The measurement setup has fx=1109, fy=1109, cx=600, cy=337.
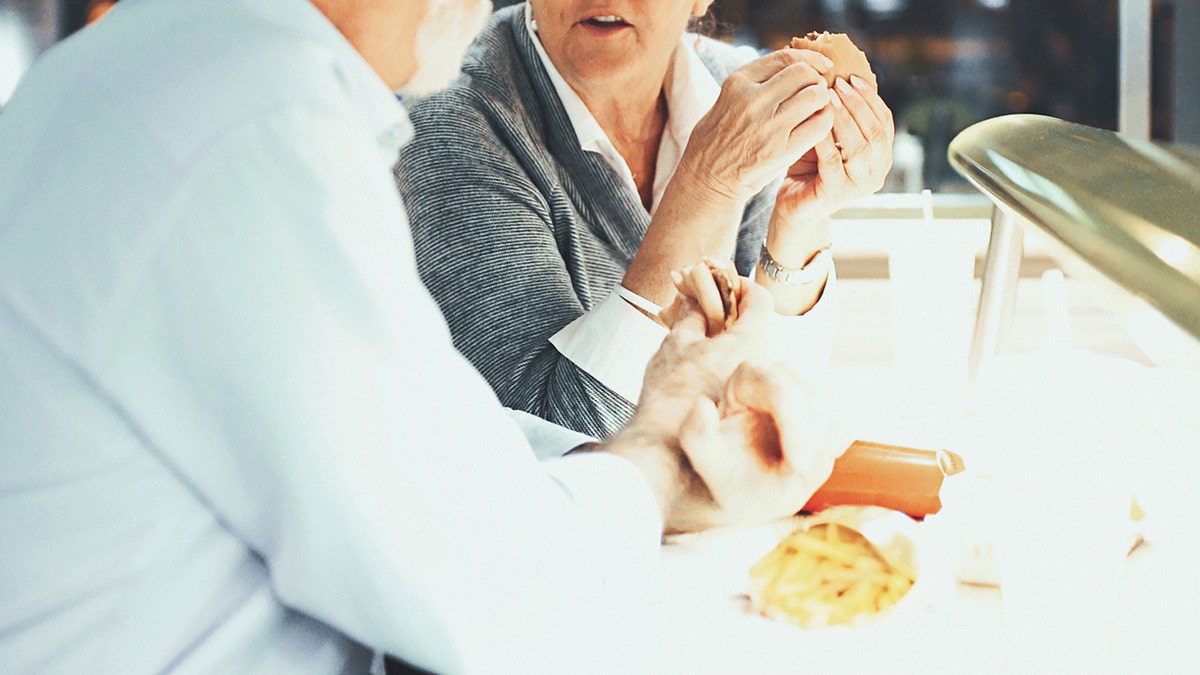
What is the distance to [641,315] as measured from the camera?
130cm

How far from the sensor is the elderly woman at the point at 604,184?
1.33 m

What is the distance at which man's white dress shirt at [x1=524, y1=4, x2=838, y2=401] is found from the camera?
4.25 ft

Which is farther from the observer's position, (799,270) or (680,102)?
(680,102)

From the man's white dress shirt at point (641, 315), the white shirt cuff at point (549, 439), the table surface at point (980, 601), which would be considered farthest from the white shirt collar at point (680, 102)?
the table surface at point (980, 601)

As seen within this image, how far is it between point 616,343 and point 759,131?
316 mm

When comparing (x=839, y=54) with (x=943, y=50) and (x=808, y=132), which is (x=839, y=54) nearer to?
(x=808, y=132)

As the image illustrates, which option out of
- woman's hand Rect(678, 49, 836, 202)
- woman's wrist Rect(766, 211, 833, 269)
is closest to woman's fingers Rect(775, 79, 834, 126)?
woman's hand Rect(678, 49, 836, 202)

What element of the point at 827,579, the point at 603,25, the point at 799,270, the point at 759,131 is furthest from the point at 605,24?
the point at 827,579

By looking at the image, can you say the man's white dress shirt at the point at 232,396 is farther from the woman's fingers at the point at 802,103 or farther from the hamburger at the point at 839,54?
the hamburger at the point at 839,54

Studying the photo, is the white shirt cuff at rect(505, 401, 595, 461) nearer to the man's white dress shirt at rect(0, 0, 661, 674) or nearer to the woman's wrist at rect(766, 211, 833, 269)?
the man's white dress shirt at rect(0, 0, 661, 674)

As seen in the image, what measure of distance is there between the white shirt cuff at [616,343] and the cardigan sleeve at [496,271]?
0.02 meters

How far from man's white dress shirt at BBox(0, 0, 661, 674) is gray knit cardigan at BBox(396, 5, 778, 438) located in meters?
0.70

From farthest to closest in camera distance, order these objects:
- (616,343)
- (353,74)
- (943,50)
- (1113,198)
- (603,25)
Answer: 1. (943,50)
2. (603,25)
3. (616,343)
4. (353,74)
5. (1113,198)

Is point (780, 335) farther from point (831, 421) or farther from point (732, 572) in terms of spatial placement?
point (831, 421)
